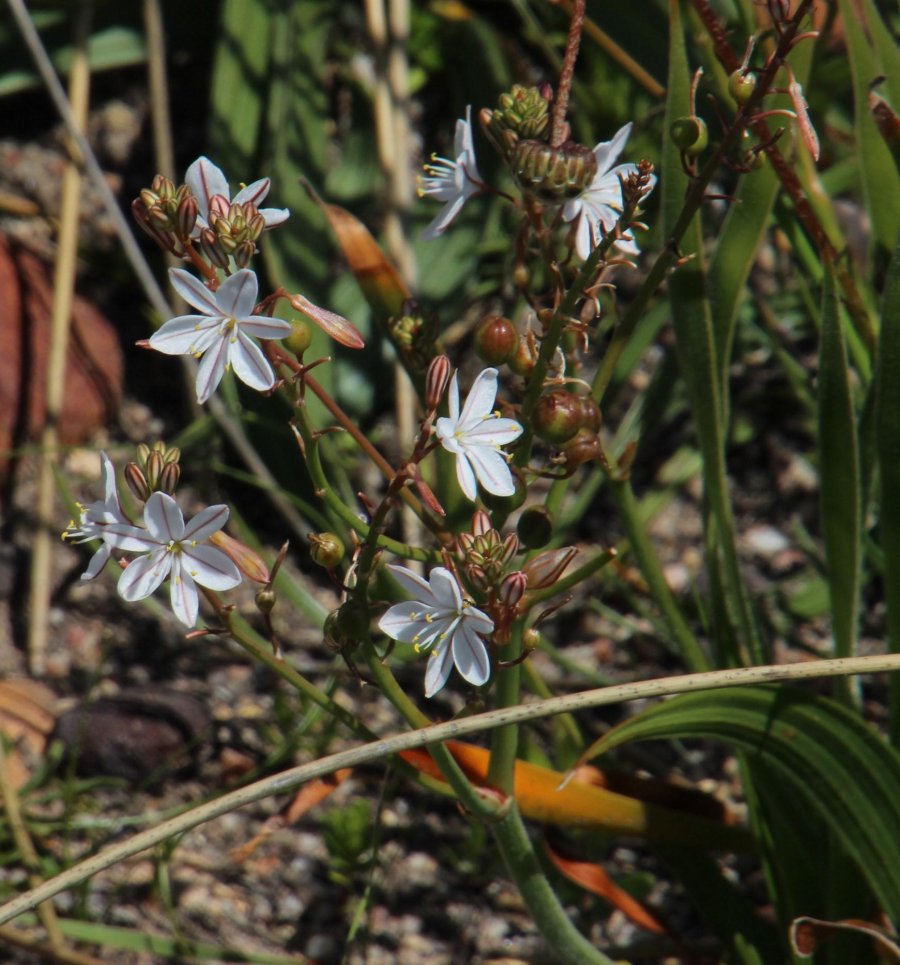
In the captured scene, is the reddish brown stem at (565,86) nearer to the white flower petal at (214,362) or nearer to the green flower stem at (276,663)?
the white flower petal at (214,362)

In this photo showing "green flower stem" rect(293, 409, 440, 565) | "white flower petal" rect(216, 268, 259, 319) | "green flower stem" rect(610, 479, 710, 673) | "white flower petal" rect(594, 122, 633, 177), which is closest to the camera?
"white flower petal" rect(216, 268, 259, 319)

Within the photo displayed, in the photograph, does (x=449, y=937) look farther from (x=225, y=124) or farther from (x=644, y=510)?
(x=225, y=124)

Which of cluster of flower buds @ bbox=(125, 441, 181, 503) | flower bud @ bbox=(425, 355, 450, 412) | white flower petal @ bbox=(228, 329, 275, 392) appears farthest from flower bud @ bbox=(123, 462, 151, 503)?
flower bud @ bbox=(425, 355, 450, 412)

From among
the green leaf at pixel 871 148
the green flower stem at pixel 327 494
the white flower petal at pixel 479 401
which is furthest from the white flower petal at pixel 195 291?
the green leaf at pixel 871 148

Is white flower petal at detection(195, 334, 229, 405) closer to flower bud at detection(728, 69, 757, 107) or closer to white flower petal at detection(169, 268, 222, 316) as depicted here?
white flower petal at detection(169, 268, 222, 316)

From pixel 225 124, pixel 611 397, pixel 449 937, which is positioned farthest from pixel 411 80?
pixel 449 937

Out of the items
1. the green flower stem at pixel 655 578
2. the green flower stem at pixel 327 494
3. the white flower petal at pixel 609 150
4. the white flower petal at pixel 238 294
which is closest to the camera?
the white flower petal at pixel 238 294

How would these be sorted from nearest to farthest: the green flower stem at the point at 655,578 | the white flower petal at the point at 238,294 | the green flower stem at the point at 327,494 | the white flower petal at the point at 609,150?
1. the white flower petal at the point at 238,294
2. the green flower stem at the point at 327,494
3. the white flower petal at the point at 609,150
4. the green flower stem at the point at 655,578
